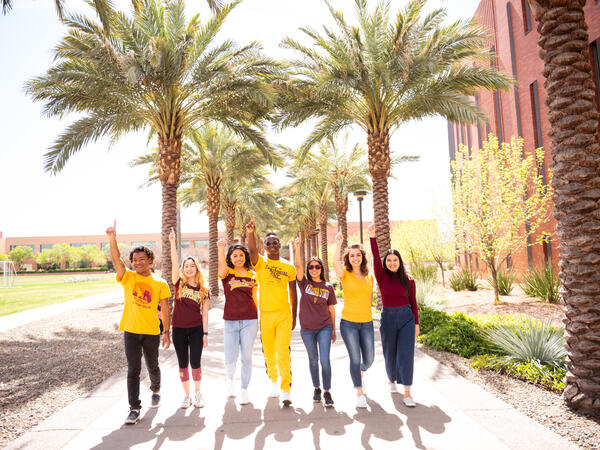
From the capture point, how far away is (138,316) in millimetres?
4297

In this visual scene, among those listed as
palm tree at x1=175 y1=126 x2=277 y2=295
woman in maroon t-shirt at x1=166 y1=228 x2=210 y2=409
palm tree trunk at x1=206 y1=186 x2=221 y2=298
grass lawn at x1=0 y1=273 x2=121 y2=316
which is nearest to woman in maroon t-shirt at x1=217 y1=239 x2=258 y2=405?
woman in maroon t-shirt at x1=166 y1=228 x2=210 y2=409

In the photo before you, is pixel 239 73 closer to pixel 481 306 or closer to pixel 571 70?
pixel 571 70

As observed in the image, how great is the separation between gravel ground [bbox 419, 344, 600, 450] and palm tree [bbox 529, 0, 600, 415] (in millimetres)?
214

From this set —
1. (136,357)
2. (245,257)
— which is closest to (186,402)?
(136,357)

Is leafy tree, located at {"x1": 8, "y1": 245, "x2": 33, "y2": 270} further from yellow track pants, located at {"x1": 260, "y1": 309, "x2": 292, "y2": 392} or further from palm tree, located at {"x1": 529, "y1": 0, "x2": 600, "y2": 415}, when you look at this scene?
palm tree, located at {"x1": 529, "y1": 0, "x2": 600, "y2": 415}

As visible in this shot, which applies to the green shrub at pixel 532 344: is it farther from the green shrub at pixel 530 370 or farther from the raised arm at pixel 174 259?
the raised arm at pixel 174 259

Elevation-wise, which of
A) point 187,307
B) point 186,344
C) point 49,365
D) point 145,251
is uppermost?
point 145,251

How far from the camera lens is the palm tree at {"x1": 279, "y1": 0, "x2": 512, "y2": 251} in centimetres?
1080

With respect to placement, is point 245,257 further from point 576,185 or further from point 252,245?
point 576,185

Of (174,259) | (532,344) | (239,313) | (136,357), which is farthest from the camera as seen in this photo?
(532,344)

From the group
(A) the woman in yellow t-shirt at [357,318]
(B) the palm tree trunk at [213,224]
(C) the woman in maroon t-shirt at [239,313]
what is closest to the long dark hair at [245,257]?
(C) the woman in maroon t-shirt at [239,313]

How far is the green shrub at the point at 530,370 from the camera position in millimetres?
4907

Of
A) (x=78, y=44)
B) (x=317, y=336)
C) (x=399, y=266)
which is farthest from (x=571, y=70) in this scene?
(x=78, y=44)

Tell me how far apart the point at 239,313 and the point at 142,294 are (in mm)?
1108
